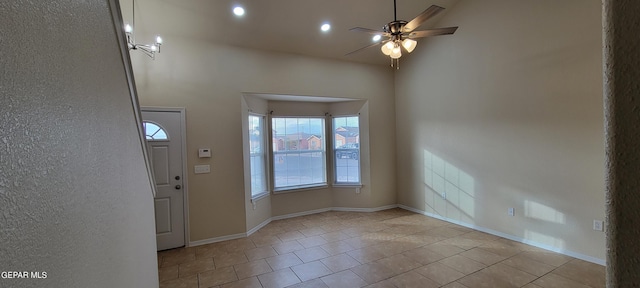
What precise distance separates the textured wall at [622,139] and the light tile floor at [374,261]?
9.12ft

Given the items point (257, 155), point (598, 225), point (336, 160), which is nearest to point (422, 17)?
point (598, 225)

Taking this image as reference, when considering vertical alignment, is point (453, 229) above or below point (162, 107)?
below

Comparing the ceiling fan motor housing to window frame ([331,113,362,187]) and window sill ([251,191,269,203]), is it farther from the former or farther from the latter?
window sill ([251,191,269,203])

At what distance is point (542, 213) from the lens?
3.63 meters

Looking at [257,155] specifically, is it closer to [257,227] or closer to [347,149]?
[257,227]

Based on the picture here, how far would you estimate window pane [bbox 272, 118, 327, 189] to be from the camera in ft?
17.7

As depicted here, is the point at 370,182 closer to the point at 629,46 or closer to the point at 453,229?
the point at 453,229

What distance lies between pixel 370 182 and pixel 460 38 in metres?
3.02

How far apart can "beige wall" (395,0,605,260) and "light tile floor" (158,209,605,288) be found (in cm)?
45

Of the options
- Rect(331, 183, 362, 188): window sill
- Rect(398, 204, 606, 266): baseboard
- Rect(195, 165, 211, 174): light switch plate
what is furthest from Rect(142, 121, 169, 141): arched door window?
Rect(398, 204, 606, 266): baseboard

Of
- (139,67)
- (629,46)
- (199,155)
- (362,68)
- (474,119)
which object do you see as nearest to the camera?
(629,46)

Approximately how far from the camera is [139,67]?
3.71 meters

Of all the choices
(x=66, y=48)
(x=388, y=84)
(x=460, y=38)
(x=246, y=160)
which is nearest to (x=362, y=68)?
(x=388, y=84)

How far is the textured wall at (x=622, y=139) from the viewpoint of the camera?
377mm
